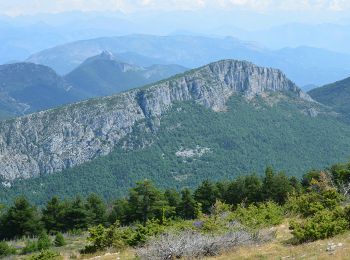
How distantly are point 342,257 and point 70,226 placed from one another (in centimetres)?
4491

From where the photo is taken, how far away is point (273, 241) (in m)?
23.2

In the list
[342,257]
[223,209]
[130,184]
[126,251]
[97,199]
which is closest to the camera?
[342,257]

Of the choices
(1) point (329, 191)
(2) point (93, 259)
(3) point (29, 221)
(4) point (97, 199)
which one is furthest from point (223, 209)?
(4) point (97, 199)

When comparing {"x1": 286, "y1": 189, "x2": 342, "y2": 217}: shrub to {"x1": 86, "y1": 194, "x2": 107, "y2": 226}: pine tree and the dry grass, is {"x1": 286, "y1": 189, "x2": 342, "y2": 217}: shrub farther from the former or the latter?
{"x1": 86, "y1": 194, "x2": 107, "y2": 226}: pine tree

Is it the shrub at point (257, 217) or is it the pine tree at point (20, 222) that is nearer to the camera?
the shrub at point (257, 217)

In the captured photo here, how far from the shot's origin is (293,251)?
19.7 metres

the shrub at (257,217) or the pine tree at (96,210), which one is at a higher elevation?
the shrub at (257,217)

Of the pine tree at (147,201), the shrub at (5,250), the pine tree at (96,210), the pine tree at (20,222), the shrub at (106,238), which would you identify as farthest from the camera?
the pine tree at (96,210)

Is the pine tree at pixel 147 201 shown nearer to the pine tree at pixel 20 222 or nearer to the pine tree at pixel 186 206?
the pine tree at pixel 186 206

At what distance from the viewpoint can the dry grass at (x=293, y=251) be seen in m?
17.7

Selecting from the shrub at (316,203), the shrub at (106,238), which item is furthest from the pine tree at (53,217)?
the shrub at (316,203)

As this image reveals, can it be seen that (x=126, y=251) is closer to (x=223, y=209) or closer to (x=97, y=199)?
(x=223, y=209)

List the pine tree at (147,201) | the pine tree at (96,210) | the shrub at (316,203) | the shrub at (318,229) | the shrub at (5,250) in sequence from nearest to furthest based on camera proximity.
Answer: the shrub at (318,229)
the shrub at (316,203)
the shrub at (5,250)
the pine tree at (147,201)
the pine tree at (96,210)

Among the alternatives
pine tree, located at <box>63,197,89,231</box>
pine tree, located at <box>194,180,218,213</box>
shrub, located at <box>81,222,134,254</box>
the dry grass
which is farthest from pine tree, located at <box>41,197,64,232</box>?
the dry grass
